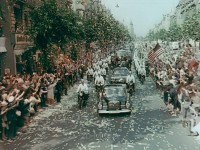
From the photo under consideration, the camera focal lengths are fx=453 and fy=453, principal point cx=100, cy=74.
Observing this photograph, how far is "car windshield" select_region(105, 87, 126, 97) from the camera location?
22397mm

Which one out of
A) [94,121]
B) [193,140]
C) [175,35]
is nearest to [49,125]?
[94,121]

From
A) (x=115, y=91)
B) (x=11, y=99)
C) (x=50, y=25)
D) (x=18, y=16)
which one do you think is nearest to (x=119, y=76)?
(x=50, y=25)

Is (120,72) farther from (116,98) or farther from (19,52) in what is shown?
(116,98)

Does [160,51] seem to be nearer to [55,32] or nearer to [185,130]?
[55,32]

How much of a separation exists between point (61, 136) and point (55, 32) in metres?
17.8

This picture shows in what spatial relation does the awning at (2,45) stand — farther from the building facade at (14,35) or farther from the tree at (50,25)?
the tree at (50,25)

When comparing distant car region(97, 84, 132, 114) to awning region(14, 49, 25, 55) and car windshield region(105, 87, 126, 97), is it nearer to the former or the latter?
car windshield region(105, 87, 126, 97)

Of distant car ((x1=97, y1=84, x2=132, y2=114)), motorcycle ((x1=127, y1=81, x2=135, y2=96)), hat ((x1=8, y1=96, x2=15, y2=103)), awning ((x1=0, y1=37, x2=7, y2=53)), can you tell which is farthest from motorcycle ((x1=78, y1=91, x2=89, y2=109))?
awning ((x1=0, y1=37, x2=7, y2=53))

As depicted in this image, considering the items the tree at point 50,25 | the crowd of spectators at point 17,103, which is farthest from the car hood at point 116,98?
the tree at point 50,25

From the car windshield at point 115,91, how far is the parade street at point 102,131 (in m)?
1.18

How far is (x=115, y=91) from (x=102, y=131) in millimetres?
5307

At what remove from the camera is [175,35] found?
408 feet

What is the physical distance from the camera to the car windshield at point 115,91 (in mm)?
22397

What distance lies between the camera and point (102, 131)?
17766mm
